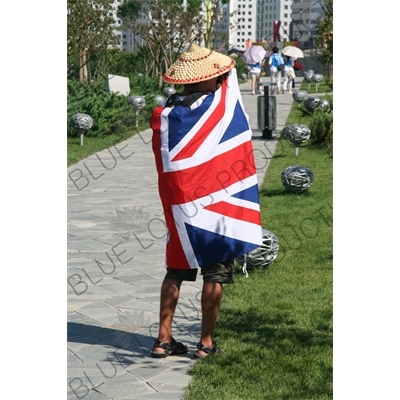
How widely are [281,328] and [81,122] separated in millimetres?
11652

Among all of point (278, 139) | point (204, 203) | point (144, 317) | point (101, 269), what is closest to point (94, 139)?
point (278, 139)

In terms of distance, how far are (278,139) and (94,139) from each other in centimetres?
395

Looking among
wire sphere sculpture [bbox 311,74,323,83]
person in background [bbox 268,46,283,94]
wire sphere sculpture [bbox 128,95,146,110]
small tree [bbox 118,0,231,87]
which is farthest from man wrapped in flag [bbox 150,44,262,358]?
wire sphere sculpture [bbox 311,74,323,83]

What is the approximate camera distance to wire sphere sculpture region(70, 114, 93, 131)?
1722 centimetres

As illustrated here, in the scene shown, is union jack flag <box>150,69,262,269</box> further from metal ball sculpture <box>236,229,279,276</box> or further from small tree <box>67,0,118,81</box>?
small tree <box>67,0,118,81</box>

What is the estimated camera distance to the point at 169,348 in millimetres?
5680

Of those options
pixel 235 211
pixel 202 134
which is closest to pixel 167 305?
pixel 235 211

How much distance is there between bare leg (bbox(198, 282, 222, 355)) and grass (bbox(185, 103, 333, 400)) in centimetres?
15

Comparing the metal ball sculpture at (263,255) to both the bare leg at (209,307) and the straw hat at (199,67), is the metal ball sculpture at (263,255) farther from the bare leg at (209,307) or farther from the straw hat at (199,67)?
the straw hat at (199,67)

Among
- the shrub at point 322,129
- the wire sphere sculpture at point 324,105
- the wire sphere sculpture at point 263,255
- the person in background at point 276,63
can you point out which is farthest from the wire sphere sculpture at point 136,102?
the wire sphere sculpture at point 263,255

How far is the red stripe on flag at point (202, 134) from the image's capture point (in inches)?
213
